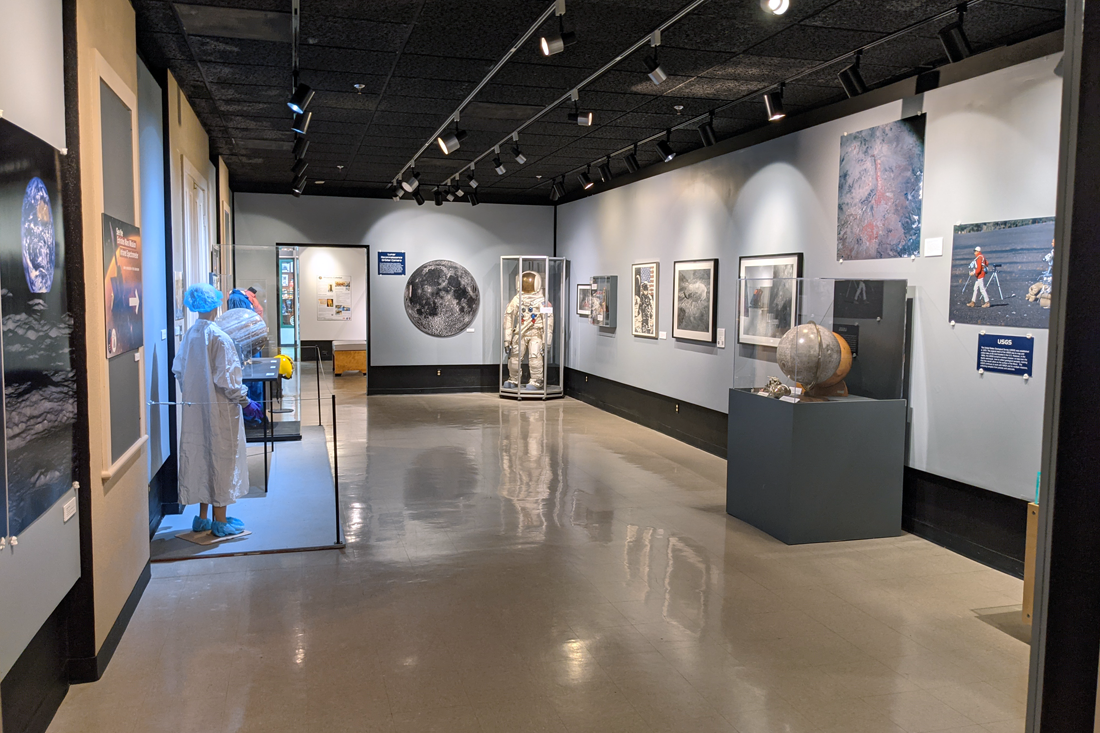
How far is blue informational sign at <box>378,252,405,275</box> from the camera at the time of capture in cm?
1348

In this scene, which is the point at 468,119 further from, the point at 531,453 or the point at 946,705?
the point at 946,705

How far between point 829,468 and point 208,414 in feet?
13.5

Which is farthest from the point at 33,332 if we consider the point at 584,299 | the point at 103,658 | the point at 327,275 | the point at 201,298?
the point at 327,275

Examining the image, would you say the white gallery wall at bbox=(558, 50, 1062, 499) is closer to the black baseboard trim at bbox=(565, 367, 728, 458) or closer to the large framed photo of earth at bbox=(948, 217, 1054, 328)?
the large framed photo of earth at bbox=(948, 217, 1054, 328)

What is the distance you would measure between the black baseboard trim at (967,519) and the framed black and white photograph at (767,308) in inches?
54.0

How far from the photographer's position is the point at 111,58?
3998mm

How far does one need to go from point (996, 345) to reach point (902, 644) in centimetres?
216

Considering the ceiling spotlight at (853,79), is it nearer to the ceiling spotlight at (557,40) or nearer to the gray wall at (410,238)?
the ceiling spotlight at (557,40)

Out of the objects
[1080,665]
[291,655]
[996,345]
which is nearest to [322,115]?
[291,655]

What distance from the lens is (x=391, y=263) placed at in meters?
13.5

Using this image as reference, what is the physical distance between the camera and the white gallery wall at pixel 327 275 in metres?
19.4

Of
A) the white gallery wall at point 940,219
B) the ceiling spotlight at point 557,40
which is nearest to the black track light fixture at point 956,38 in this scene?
the white gallery wall at point 940,219

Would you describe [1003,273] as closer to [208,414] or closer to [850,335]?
[850,335]

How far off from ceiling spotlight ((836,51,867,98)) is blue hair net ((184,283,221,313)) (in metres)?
4.40
